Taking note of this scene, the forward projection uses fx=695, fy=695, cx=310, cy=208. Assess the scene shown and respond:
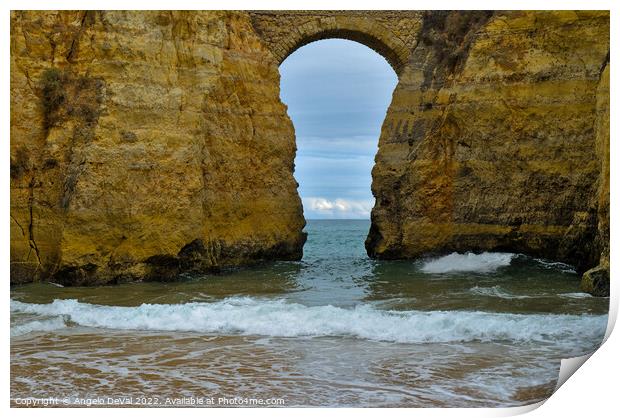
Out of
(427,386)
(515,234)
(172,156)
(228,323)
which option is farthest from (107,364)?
(515,234)

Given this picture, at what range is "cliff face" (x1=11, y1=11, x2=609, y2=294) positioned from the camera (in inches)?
458

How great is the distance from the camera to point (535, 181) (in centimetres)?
1391

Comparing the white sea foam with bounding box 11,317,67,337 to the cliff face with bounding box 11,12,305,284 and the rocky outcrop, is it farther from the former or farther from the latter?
the rocky outcrop

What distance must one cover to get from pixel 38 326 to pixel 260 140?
8.07m

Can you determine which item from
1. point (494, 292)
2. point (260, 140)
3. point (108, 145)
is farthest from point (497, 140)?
point (108, 145)

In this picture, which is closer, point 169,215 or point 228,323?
point 228,323

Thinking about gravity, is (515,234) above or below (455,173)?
below

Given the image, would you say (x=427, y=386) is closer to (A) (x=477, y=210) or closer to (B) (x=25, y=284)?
(B) (x=25, y=284)

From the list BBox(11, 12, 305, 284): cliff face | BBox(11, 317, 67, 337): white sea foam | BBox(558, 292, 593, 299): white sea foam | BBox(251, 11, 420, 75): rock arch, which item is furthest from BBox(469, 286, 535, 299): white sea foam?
BBox(251, 11, 420, 75): rock arch

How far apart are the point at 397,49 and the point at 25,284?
10.9 m

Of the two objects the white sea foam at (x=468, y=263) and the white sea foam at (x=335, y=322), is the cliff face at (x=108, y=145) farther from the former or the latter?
the white sea foam at (x=468, y=263)

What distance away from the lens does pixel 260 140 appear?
1527cm

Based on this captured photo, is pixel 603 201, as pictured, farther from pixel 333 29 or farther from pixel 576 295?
pixel 333 29

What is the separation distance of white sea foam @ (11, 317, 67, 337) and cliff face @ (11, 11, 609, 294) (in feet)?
10.2
